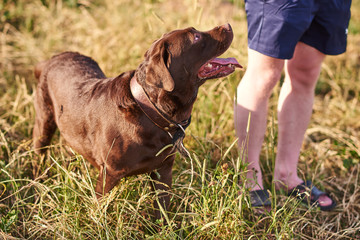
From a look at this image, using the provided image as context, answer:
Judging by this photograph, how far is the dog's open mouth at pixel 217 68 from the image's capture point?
2285mm

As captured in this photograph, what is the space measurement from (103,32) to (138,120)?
122 inches

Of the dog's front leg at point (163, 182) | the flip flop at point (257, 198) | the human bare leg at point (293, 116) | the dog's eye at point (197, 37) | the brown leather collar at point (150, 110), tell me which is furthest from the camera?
the human bare leg at point (293, 116)

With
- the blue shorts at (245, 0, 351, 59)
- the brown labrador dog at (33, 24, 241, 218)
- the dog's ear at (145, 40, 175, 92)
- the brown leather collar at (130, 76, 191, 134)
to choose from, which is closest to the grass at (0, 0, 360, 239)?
the brown labrador dog at (33, 24, 241, 218)

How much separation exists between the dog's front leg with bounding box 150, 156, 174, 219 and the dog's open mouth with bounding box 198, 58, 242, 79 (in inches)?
22.2

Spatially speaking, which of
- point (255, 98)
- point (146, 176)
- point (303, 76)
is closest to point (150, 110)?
point (146, 176)

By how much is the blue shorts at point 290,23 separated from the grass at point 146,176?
1.36 ft

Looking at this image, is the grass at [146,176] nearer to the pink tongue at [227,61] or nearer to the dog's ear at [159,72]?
the pink tongue at [227,61]

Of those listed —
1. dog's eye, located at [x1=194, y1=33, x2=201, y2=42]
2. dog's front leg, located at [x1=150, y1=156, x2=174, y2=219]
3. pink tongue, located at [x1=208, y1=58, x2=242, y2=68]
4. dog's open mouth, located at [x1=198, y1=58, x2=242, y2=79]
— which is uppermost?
dog's eye, located at [x1=194, y1=33, x2=201, y2=42]

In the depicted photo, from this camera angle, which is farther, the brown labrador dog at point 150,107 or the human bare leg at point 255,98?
the human bare leg at point 255,98

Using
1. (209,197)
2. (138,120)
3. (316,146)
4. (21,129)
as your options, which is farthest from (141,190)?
(316,146)

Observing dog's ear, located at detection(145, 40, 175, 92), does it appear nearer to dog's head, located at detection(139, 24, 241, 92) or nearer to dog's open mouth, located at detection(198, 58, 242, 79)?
dog's head, located at detection(139, 24, 241, 92)

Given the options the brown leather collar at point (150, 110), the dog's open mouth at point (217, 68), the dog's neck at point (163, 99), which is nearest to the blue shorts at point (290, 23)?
the dog's open mouth at point (217, 68)

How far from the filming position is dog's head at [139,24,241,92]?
6.73 feet

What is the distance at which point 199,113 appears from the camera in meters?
3.51
